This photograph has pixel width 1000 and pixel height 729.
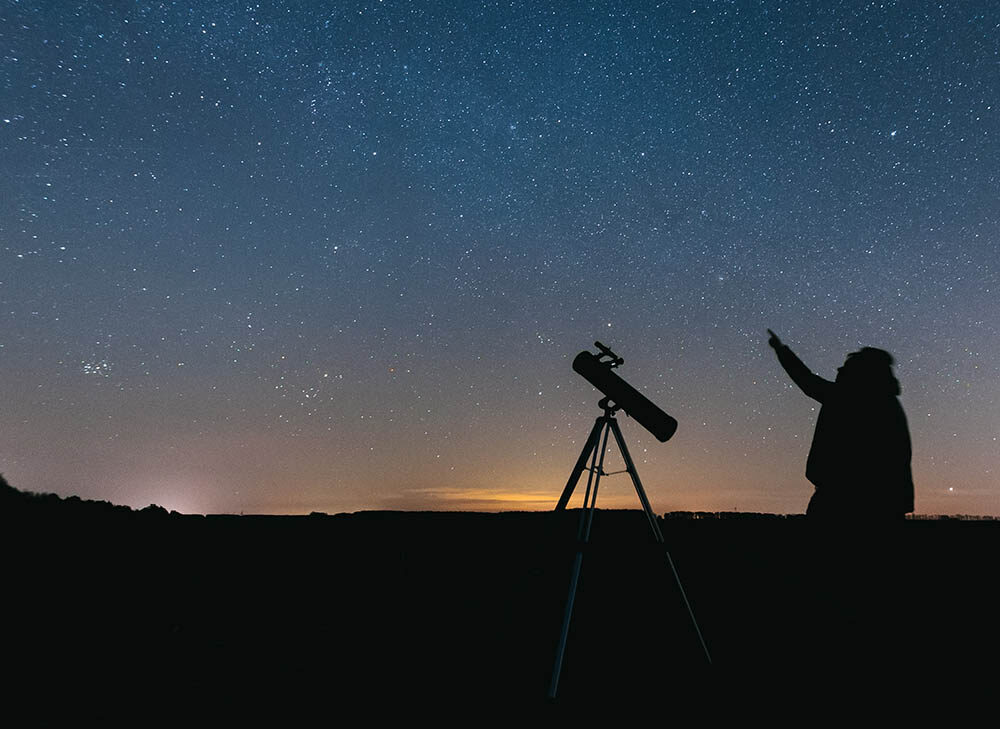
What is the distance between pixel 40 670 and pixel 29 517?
4.69 m

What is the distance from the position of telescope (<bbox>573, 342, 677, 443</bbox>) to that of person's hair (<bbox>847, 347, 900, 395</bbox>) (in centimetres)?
186

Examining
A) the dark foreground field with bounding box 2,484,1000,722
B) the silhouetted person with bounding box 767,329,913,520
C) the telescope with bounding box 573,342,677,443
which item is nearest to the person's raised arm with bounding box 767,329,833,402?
the silhouetted person with bounding box 767,329,913,520

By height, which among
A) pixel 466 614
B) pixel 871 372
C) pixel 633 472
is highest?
pixel 871 372

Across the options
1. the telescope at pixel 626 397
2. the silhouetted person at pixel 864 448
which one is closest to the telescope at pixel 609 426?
the telescope at pixel 626 397

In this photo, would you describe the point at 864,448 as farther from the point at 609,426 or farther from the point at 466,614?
the point at 466,614

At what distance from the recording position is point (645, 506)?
450cm

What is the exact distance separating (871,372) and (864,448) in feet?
2.14

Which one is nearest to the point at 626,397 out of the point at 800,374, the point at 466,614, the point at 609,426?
the point at 609,426

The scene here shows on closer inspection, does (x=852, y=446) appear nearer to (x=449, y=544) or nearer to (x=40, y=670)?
(x=449, y=544)

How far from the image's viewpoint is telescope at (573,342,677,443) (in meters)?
4.64

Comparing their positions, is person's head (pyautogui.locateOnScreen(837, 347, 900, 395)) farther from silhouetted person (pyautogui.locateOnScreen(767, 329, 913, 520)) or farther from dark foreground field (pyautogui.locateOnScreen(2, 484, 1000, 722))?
dark foreground field (pyautogui.locateOnScreen(2, 484, 1000, 722))

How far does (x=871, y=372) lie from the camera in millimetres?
5105

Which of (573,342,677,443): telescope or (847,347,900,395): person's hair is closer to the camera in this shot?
(573,342,677,443): telescope

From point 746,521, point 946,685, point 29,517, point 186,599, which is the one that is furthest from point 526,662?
point 29,517
